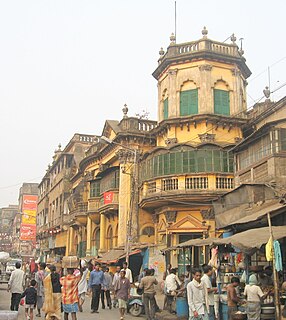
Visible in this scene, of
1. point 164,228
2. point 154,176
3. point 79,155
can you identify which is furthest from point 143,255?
point 79,155

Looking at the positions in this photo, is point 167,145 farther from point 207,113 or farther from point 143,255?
point 143,255

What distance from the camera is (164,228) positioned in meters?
26.8

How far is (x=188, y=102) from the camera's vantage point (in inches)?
1068

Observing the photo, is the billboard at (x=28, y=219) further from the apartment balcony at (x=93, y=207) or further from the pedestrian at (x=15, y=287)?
the pedestrian at (x=15, y=287)

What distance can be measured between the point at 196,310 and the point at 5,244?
385 ft

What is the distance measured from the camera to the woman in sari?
11023 millimetres

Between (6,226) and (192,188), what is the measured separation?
378 ft

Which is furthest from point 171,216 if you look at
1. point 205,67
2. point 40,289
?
point 40,289

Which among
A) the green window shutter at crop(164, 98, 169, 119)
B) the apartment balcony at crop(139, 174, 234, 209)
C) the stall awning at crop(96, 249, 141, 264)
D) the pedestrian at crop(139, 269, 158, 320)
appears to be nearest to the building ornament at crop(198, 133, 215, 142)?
the apartment balcony at crop(139, 174, 234, 209)

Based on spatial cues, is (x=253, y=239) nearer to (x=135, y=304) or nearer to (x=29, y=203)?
(x=135, y=304)

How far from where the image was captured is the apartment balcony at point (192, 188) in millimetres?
24297

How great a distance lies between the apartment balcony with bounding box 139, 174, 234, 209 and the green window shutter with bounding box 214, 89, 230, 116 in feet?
14.2

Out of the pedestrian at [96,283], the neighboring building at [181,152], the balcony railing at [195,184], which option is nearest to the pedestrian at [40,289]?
the pedestrian at [96,283]

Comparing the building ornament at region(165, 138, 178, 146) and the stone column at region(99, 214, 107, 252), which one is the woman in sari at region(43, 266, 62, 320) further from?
the stone column at region(99, 214, 107, 252)
